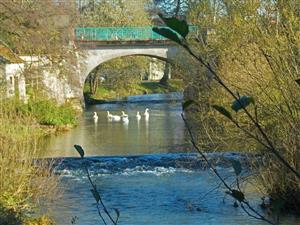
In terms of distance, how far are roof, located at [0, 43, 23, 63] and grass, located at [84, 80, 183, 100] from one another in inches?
624

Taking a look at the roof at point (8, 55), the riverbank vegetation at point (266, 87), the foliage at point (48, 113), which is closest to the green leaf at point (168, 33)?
the riverbank vegetation at point (266, 87)

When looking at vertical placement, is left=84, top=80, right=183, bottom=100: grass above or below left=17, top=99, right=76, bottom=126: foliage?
below

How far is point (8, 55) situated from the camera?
2617 centimetres

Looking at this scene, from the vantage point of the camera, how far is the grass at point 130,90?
4360cm

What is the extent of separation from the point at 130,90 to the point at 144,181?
33.3m

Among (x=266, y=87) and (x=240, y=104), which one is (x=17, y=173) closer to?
(x=266, y=87)

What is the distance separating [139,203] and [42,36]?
528 inches

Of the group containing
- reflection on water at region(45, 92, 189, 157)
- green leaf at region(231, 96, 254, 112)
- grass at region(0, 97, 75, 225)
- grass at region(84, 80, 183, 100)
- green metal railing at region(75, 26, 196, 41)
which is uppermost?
green leaf at region(231, 96, 254, 112)

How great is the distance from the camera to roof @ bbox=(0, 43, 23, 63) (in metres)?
25.4

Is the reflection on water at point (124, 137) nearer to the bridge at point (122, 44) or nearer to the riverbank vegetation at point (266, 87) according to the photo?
the riverbank vegetation at point (266, 87)

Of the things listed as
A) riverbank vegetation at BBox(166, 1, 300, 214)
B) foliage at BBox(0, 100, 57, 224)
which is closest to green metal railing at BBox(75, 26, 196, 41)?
riverbank vegetation at BBox(166, 1, 300, 214)

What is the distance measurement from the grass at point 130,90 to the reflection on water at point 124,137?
35.6 feet

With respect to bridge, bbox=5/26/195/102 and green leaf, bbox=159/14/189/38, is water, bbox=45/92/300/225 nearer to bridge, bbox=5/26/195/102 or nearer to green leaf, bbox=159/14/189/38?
green leaf, bbox=159/14/189/38

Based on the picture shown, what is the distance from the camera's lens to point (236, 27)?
11.7 m
